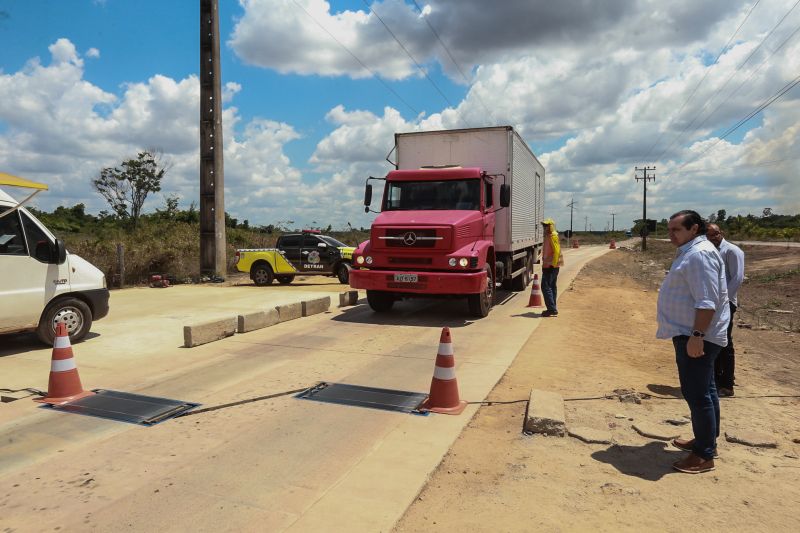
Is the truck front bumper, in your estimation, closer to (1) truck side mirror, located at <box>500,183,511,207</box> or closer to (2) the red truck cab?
(2) the red truck cab

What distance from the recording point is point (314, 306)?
1139cm

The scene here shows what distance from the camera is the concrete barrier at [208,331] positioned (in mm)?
8180

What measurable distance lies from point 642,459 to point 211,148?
60.8ft

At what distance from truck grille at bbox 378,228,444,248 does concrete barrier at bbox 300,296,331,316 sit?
2.11 metres

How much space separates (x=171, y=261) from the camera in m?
19.1

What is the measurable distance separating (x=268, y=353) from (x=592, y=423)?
14.9 ft

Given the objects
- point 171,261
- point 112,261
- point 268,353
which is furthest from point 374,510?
point 171,261

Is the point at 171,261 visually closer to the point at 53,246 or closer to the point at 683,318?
the point at 53,246

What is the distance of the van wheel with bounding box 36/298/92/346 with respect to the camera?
25.7 ft

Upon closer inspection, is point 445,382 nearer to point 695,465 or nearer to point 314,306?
point 695,465

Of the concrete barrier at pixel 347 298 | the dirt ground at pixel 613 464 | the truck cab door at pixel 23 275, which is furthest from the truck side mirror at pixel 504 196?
the truck cab door at pixel 23 275

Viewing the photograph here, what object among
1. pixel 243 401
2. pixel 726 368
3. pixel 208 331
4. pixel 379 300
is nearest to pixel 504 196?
pixel 379 300

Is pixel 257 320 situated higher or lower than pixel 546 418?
higher

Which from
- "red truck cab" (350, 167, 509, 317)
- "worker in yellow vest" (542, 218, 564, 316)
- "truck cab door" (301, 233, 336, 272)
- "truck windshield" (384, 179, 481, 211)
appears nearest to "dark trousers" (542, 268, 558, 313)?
"worker in yellow vest" (542, 218, 564, 316)
